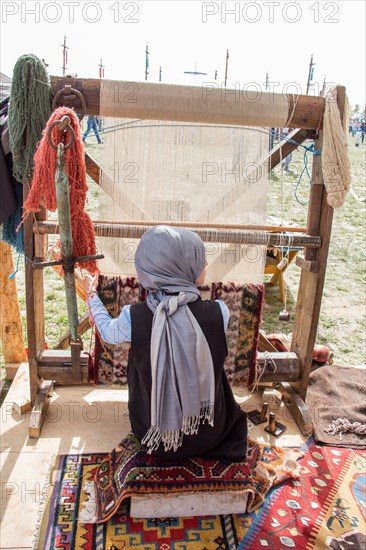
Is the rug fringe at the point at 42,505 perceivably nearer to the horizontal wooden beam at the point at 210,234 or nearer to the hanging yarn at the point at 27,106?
the horizontal wooden beam at the point at 210,234

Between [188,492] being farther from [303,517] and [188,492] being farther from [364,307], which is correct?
[364,307]

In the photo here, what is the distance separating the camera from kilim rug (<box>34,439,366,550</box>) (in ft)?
6.84

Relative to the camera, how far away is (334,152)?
100 inches

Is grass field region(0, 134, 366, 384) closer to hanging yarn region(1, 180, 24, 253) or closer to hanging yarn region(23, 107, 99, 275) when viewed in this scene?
hanging yarn region(1, 180, 24, 253)

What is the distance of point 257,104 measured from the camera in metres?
2.49

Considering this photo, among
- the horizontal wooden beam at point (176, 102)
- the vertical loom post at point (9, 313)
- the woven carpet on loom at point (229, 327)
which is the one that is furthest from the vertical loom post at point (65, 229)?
the vertical loom post at point (9, 313)

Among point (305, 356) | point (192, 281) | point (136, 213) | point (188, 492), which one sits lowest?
point (188, 492)

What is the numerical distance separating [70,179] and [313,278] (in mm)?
1662

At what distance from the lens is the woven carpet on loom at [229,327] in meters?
2.75

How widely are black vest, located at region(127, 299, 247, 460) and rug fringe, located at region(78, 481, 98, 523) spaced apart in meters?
0.39

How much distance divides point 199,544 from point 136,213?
1838 mm

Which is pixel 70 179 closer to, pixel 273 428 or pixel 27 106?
pixel 27 106

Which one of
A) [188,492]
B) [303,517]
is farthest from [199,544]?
[303,517]

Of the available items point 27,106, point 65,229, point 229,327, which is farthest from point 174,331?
point 27,106
